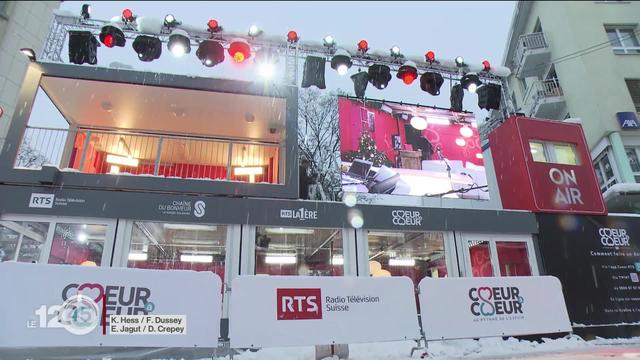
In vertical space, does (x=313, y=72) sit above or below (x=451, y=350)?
above

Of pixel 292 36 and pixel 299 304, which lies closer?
pixel 299 304

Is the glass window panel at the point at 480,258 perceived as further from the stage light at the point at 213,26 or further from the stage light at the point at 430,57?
the stage light at the point at 213,26

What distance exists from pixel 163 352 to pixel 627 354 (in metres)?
6.98

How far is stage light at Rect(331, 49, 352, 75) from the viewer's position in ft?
36.5

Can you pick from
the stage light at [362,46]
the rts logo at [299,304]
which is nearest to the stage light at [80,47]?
the stage light at [362,46]

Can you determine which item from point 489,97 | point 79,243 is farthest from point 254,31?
point 489,97

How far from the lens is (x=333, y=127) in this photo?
27.2 meters

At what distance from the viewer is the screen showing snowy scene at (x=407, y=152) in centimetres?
1752

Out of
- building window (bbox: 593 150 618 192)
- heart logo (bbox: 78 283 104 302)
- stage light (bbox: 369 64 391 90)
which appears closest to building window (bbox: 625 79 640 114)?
building window (bbox: 593 150 618 192)

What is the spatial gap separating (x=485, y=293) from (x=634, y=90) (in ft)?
52.1

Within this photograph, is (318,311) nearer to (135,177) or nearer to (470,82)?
(135,177)

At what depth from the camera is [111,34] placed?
10031mm

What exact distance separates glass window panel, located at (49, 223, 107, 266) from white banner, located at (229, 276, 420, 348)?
3962 millimetres

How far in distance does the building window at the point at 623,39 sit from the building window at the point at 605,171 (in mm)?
5071
